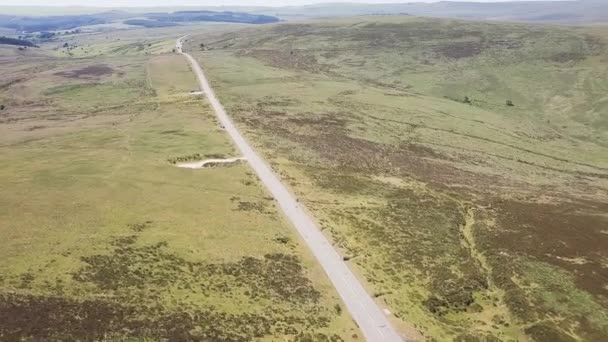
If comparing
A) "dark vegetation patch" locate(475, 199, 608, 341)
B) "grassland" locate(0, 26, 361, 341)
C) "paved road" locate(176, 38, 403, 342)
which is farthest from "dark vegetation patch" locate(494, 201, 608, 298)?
"grassland" locate(0, 26, 361, 341)

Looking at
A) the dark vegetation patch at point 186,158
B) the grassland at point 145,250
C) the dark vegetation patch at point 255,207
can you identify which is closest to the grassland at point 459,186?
the dark vegetation patch at point 255,207

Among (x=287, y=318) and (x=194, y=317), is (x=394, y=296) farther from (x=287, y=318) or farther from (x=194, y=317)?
(x=194, y=317)

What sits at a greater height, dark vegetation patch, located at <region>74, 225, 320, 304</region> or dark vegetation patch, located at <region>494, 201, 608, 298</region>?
dark vegetation patch, located at <region>74, 225, 320, 304</region>

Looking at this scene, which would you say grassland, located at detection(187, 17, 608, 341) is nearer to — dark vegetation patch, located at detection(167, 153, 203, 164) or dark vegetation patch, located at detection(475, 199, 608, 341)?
dark vegetation patch, located at detection(475, 199, 608, 341)

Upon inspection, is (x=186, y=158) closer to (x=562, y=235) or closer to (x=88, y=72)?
(x=562, y=235)

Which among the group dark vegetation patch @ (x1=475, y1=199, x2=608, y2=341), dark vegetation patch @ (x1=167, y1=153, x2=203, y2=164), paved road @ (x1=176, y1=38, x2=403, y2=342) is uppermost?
dark vegetation patch @ (x1=167, y1=153, x2=203, y2=164)
